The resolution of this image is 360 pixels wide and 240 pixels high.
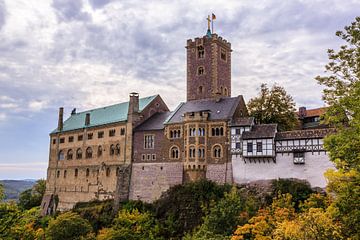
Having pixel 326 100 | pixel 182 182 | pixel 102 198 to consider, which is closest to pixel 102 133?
pixel 102 198

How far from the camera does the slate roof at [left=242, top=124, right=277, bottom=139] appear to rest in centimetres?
4672

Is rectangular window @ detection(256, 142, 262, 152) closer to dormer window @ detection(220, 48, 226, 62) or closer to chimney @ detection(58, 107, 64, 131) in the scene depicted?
dormer window @ detection(220, 48, 226, 62)

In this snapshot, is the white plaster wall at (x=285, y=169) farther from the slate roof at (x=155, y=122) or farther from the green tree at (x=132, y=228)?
the slate roof at (x=155, y=122)

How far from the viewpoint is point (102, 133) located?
6500 cm

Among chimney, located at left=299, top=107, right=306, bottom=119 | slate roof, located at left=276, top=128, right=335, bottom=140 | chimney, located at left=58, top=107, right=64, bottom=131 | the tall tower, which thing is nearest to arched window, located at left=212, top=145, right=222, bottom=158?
slate roof, located at left=276, top=128, right=335, bottom=140

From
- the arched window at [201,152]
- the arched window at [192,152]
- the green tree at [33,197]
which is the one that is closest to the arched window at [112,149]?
the arched window at [192,152]

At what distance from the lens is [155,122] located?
59.7 metres

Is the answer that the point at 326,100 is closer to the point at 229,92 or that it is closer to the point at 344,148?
the point at 344,148

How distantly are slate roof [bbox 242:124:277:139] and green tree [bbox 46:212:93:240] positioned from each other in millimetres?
21232

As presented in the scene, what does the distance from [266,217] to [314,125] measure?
113 feet

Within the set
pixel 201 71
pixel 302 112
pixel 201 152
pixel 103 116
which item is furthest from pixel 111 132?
pixel 302 112

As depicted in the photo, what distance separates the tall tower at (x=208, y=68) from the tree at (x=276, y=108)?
8424 millimetres

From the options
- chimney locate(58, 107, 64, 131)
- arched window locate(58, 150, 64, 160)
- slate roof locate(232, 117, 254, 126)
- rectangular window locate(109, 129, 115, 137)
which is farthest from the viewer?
chimney locate(58, 107, 64, 131)

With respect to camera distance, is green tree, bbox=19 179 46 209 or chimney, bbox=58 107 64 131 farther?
green tree, bbox=19 179 46 209
